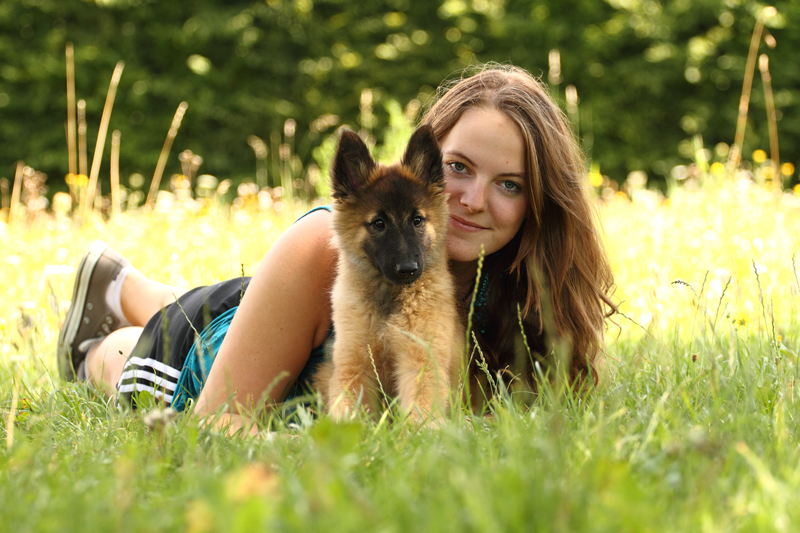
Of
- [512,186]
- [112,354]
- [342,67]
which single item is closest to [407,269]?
[512,186]

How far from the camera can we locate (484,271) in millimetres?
3361

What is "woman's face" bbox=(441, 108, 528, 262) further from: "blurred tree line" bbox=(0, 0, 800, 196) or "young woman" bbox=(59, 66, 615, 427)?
"blurred tree line" bbox=(0, 0, 800, 196)

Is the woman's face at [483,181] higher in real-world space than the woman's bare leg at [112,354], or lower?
higher

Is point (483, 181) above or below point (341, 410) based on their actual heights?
above

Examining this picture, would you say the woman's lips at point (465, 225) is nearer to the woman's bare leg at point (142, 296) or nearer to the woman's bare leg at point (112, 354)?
the woman's bare leg at point (142, 296)

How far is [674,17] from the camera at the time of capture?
12.8m

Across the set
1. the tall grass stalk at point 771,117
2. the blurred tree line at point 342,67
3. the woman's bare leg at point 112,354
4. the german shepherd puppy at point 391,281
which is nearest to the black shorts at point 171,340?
the woman's bare leg at point 112,354

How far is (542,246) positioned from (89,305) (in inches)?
111

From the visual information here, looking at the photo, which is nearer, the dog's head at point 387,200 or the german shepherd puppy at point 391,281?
the german shepherd puppy at point 391,281

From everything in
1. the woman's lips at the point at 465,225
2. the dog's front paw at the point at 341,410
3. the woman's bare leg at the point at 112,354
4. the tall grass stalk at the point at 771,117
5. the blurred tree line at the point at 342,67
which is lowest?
the woman's bare leg at the point at 112,354

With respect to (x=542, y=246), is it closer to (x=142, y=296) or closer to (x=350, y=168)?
(x=350, y=168)

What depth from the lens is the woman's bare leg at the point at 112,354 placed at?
3719 mm

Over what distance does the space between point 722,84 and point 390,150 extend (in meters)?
9.16

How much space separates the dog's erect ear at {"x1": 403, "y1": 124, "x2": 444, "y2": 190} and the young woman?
212 mm
